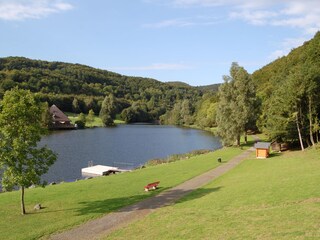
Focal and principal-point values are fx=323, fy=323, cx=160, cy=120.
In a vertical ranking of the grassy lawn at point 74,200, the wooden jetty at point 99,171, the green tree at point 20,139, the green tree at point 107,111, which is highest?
the green tree at point 107,111

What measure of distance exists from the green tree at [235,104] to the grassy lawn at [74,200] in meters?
16.6

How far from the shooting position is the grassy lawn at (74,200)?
18.2m

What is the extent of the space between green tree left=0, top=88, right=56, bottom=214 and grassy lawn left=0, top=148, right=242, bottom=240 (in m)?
1.81

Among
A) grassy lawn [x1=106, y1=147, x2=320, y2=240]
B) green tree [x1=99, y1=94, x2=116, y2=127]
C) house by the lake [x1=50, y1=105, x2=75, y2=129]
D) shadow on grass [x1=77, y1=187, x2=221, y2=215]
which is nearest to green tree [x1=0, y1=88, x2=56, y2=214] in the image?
shadow on grass [x1=77, y1=187, x2=221, y2=215]

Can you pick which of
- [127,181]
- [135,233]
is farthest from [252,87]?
[135,233]

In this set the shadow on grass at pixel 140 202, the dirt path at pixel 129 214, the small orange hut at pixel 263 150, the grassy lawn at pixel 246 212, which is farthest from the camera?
the small orange hut at pixel 263 150

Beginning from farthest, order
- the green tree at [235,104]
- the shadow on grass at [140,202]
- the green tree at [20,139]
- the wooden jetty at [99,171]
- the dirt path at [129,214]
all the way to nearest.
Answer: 1. the green tree at [235,104]
2. the wooden jetty at [99,171]
3. the shadow on grass at [140,202]
4. the green tree at [20,139]
5. the dirt path at [129,214]

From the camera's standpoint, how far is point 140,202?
74.3 ft

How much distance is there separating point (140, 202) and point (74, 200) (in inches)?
199

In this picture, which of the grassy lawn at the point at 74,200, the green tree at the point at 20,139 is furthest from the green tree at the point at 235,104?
the green tree at the point at 20,139

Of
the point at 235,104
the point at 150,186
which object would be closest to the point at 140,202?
the point at 150,186

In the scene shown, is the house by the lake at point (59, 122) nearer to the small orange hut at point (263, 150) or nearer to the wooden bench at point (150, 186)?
the small orange hut at point (263, 150)

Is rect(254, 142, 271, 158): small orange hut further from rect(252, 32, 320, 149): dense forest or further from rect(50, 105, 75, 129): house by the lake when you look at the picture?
rect(50, 105, 75, 129): house by the lake

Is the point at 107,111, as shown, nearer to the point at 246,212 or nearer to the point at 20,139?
the point at 20,139
